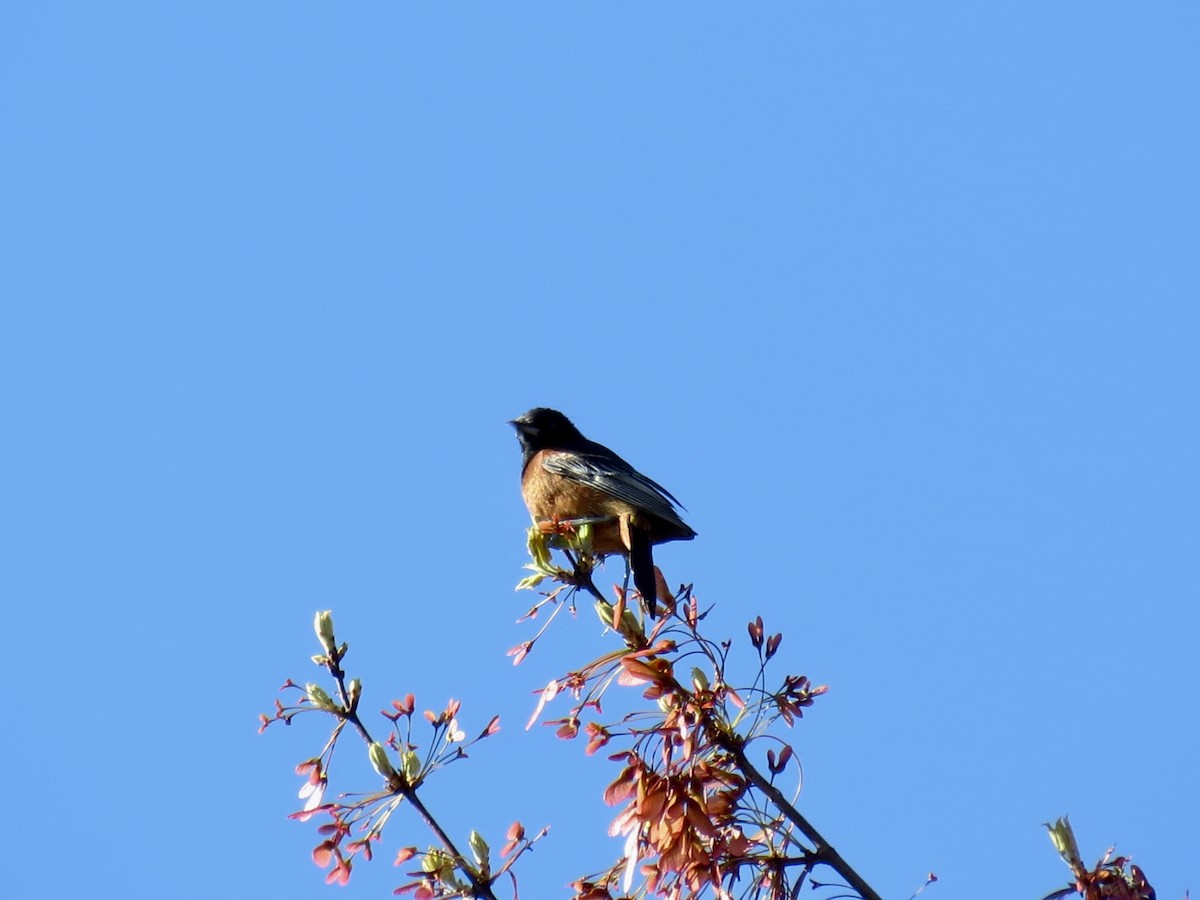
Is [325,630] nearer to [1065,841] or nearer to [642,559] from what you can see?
[1065,841]

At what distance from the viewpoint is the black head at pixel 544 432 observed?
25.0ft

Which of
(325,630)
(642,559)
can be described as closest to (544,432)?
(642,559)

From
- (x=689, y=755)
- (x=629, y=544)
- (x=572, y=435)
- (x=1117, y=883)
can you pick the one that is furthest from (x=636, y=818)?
(x=572, y=435)

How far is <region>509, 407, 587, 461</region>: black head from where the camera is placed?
301 inches

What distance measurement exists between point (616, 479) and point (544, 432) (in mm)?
1218

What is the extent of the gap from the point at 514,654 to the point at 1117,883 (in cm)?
153

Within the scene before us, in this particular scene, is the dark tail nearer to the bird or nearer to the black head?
the bird

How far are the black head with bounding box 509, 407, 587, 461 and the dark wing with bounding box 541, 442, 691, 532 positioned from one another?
0.27 m

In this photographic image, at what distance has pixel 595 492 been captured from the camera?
21.6ft

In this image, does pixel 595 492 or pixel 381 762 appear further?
pixel 595 492

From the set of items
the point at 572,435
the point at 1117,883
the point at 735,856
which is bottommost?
the point at 1117,883

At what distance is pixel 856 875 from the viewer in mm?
2547

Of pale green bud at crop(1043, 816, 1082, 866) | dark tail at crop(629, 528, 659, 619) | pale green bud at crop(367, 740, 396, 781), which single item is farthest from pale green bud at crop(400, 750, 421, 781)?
dark tail at crop(629, 528, 659, 619)

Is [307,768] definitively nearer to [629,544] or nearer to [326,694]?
[326,694]
